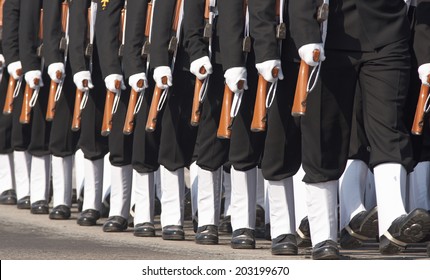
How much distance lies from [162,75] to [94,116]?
1.39 metres

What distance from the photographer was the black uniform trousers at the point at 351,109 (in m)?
9.42

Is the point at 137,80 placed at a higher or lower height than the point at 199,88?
higher

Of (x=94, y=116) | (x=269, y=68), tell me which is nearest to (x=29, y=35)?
(x=94, y=116)

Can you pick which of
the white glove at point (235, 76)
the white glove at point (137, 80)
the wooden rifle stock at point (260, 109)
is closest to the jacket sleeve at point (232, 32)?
the white glove at point (235, 76)

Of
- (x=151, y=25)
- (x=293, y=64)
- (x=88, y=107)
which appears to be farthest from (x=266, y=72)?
(x=88, y=107)

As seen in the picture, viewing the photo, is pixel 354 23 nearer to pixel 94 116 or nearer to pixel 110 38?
pixel 110 38

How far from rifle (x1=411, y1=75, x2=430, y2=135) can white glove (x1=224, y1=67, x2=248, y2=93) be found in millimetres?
1209

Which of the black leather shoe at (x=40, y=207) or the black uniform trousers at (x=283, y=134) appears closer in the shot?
the black uniform trousers at (x=283, y=134)

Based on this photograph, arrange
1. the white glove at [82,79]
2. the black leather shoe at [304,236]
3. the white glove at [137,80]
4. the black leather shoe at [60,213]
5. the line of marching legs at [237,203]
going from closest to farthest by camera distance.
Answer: the line of marching legs at [237,203] < the black leather shoe at [304,236] < the white glove at [137,80] < the white glove at [82,79] < the black leather shoe at [60,213]

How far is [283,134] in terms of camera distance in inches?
394

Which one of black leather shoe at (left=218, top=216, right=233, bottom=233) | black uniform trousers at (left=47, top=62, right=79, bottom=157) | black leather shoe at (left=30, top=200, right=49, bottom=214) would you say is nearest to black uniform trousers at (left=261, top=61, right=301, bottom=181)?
black leather shoe at (left=218, top=216, right=233, bottom=233)

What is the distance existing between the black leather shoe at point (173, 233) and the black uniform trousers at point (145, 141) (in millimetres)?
564

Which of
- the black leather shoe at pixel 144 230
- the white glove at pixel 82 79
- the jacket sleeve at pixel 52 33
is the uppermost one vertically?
the jacket sleeve at pixel 52 33

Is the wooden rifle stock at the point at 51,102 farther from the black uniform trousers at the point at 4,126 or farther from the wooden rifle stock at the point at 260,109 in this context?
the wooden rifle stock at the point at 260,109
